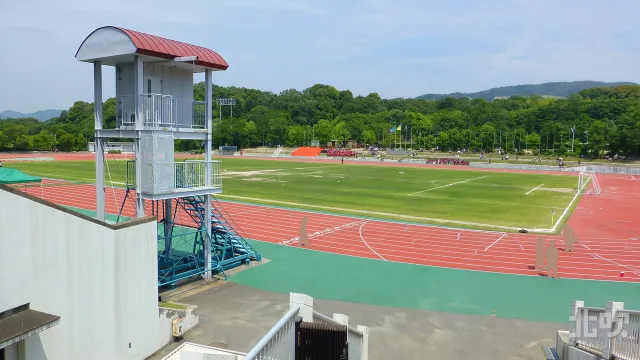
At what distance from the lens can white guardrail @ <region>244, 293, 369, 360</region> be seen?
4.29m

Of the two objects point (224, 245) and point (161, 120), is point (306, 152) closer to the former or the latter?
point (224, 245)

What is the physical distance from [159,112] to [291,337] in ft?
35.7

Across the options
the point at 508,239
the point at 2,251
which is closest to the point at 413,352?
the point at 2,251

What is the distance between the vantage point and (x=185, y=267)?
17047 mm

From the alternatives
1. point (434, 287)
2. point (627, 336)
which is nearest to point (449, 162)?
point (434, 287)

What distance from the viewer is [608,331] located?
8742 mm

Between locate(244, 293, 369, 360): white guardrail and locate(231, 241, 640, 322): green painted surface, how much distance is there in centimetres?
828

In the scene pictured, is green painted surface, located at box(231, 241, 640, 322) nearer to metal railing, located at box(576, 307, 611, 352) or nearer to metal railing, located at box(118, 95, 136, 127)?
metal railing, located at box(576, 307, 611, 352)

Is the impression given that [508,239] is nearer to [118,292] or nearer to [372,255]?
[372,255]

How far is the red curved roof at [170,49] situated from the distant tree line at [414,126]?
76.9 m

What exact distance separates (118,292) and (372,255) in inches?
479

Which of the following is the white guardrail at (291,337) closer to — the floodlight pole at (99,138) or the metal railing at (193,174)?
the metal railing at (193,174)

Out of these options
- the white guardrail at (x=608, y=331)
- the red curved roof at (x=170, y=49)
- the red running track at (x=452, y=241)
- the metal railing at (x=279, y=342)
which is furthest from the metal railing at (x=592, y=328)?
the red curved roof at (x=170, y=49)

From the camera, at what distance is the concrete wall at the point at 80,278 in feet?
25.6
